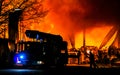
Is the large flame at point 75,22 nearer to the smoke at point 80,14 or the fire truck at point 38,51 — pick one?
the smoke at point 80,14

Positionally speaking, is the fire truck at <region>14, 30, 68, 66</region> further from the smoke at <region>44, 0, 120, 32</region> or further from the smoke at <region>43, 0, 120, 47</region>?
the smoke at <region>44, 0, 120, 32</region>

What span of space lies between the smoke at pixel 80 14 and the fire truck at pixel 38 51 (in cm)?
2086

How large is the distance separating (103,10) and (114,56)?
9443mm

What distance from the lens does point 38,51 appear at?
39281mm

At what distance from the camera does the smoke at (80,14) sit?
61.3 metres

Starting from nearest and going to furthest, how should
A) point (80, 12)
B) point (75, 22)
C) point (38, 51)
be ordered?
1. point (38, 51)
2. point (75, 22)
3. point (80, 12)

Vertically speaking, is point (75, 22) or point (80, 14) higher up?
point (80, 14)

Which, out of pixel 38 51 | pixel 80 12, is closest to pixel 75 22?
pixel 80 12

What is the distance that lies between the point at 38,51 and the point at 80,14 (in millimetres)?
23834

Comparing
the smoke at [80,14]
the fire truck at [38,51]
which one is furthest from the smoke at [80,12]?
the fire truck at [38,51]

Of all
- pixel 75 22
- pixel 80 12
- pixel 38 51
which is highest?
pixel 80 12

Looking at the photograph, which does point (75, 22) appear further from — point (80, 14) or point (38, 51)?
point (38, 51)

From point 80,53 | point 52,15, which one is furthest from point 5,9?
point 52,15

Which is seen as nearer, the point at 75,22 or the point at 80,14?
the point at 75,22
